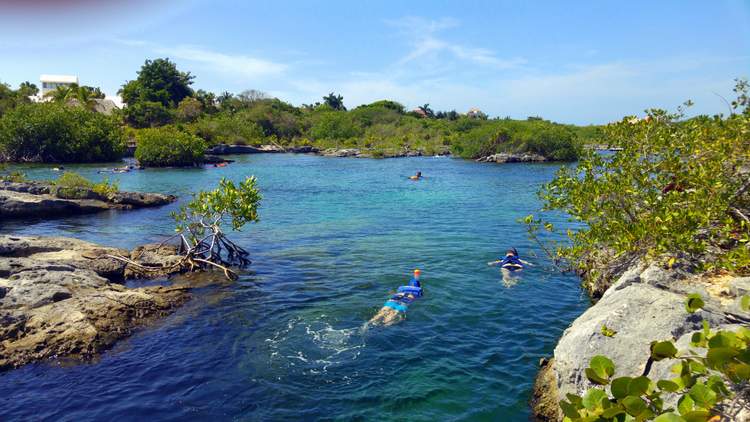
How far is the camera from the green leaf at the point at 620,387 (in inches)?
135

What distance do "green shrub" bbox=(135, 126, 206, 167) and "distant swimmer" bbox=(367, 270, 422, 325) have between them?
182 ft

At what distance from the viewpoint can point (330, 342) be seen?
13422 mm

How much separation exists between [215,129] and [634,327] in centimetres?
9934

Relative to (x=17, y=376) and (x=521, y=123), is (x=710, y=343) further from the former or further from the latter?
(x=521, y=123)

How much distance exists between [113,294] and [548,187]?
541 inches

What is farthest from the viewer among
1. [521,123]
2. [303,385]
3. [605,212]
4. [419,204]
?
[521,123]

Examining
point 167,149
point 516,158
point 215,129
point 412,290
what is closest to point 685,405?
point 412,290

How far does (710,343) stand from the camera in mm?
3588

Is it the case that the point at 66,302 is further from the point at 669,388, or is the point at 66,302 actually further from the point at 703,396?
the point at 703,396

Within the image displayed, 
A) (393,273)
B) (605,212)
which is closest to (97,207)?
(393,273)

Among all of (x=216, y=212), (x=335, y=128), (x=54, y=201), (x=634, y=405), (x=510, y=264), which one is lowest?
(x=510, y=264)

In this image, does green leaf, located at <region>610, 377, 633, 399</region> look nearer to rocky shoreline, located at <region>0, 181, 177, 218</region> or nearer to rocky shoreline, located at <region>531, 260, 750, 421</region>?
rocky shoreline, located at <region>531, 260, 750, 421</region>

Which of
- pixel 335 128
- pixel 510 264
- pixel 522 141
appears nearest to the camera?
pixel 510 264

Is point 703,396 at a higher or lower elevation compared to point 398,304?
higher
